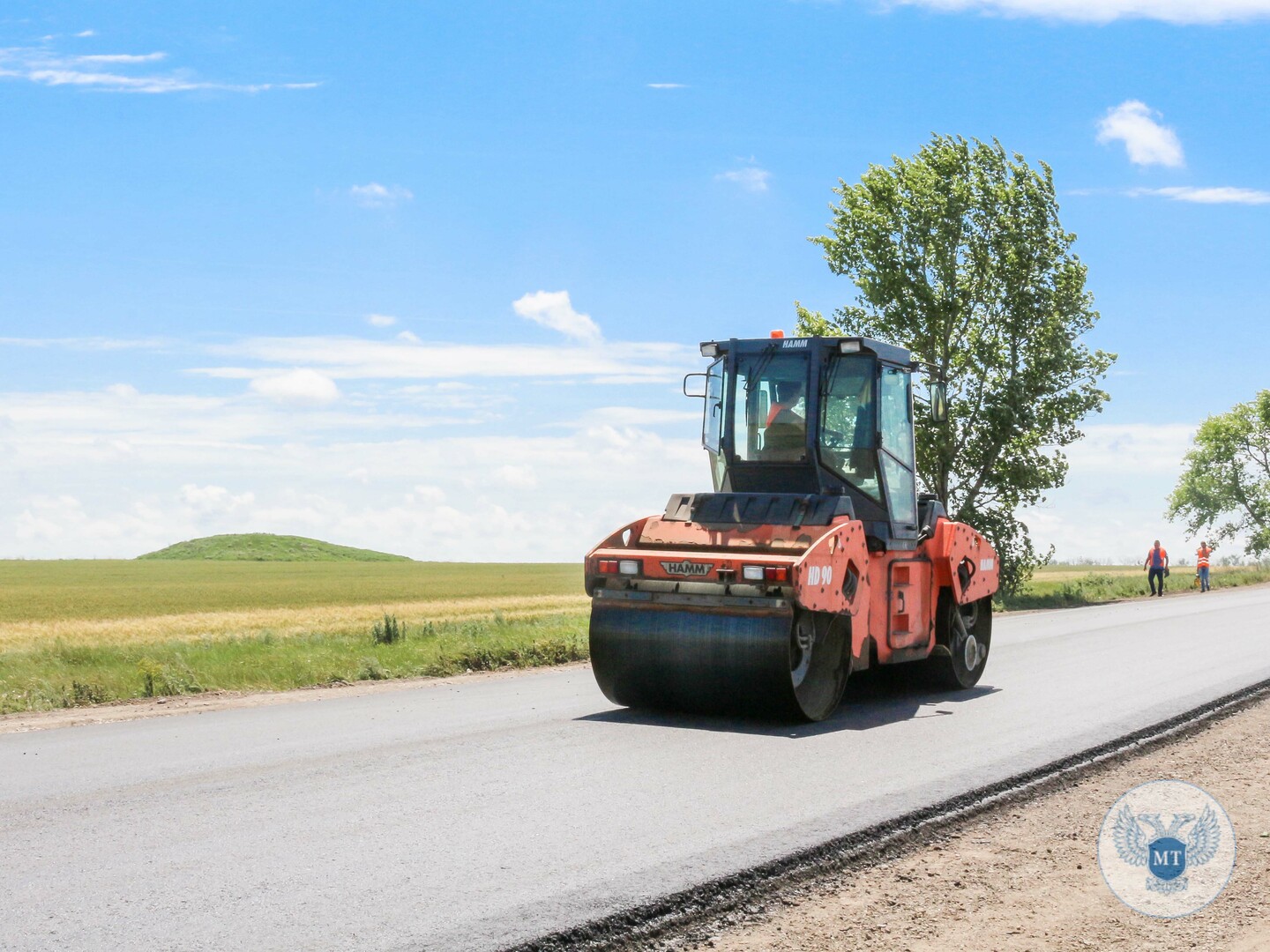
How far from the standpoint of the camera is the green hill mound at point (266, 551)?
138 metres

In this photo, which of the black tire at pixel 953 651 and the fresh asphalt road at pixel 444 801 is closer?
the fresh asphalt road at pixel 444 801

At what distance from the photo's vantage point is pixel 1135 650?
16.0 metres

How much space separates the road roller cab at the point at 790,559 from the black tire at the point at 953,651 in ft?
0.06

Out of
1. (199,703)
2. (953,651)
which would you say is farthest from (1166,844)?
(199,703)

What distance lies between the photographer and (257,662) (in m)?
15.5

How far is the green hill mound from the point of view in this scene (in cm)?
13838

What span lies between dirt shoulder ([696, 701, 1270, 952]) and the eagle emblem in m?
0.13

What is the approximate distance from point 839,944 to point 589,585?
5.59 metres

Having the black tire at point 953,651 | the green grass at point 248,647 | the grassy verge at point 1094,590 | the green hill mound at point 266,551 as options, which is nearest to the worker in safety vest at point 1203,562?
the grassy verge at point 1094,590

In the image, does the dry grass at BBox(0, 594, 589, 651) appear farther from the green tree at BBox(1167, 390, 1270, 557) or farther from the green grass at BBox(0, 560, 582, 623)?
the green tree at BBox(1167, 390, 1270, 557)

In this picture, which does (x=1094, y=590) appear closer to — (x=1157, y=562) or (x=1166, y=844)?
(x=1157, y=562)

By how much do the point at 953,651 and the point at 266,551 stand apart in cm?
13888

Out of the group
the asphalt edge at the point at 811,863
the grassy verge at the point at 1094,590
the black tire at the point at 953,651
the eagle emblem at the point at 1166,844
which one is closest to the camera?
the asphalt edge at the point at 811,863

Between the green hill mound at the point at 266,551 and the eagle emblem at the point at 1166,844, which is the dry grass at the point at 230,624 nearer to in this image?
the eagle emblem at the point at 1166,844
